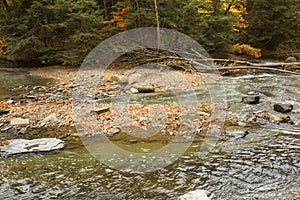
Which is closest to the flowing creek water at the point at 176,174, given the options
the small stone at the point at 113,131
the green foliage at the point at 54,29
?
the small stone at the point at 113,131

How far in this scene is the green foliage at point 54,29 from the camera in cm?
1483

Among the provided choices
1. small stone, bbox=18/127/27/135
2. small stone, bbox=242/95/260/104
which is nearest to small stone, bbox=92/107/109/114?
small stone, bbox=18/127/27/135

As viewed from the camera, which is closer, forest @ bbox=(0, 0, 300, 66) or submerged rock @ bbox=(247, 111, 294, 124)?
submerged rock @ bbox=(247, 111, 294, 124)

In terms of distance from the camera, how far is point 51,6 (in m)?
14.5

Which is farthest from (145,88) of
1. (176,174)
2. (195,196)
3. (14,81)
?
(195,196)

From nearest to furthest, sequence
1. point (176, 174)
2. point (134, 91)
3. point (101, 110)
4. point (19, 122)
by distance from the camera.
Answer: point (176, 174) → point (19, 122) → point (101, 110) → point (134, 91)

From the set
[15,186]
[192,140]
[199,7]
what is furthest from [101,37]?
[15,186]

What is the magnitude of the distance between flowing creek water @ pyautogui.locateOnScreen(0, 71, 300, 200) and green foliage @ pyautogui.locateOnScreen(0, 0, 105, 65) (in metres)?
9.96

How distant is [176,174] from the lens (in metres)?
4.87

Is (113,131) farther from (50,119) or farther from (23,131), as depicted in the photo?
(23,131)

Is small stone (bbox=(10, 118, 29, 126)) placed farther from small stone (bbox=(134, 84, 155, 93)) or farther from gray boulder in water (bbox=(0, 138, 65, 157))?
small stone (bbox=(134, 84, 155, 93))

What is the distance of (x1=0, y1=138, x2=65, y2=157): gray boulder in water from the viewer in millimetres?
5719

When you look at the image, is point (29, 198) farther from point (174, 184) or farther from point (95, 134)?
point (95, 134)

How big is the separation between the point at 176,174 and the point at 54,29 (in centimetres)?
1349
